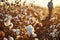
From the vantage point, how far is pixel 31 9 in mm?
2146

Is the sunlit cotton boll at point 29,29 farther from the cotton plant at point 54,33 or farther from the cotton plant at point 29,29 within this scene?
the cotton plant at point 54,33

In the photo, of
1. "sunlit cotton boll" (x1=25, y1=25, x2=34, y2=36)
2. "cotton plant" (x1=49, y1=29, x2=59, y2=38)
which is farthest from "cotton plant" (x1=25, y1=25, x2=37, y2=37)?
"cotton plant" (x1=49, y1=29, x2=59, y2=38)

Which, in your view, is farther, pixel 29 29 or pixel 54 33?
pixel 54 33

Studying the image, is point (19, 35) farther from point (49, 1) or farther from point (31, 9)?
point (49, 1)

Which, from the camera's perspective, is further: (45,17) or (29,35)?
(45,17)

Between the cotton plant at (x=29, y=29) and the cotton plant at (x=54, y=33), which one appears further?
the cotton plant at (x=54, y=33)

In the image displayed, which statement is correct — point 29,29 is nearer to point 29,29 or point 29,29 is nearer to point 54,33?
point 29,29

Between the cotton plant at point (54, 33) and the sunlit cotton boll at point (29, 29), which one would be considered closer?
the sunlit cotton boll at point (29, 29)

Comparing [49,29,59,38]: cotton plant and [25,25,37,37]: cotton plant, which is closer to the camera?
[25,25,37,37]: cotton plant

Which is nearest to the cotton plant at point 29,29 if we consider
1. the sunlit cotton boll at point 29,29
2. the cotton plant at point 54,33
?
the sunlit cotton boll at point 29,29

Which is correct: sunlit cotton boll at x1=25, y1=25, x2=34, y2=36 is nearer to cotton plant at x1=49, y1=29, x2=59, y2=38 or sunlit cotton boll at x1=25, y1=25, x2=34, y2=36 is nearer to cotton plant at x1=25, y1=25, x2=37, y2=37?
cotton plant at x1=25, y1=25, x2=37, y2=37

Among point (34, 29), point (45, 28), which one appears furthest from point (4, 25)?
point (45, 28)

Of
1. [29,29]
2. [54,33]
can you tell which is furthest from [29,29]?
[54,33]

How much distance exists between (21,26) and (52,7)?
0.40 m
